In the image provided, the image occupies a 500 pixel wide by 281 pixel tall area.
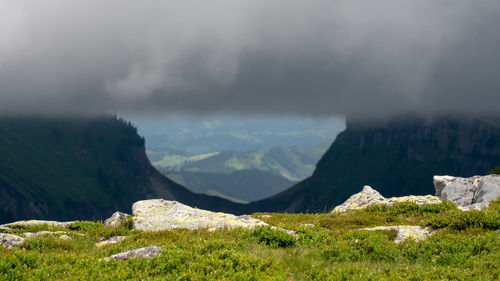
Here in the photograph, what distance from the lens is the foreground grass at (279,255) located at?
12312 millimetres

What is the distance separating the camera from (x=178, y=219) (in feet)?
75.3

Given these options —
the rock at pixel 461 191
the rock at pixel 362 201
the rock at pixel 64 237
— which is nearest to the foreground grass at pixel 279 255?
the rock at pixel 64 237

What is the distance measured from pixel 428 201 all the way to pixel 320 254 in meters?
14.1

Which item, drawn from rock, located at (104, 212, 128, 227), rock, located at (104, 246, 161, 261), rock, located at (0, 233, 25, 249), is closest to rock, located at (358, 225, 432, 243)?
rock, located at (104, 246, 161, 261)

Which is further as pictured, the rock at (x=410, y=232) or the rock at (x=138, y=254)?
the rock at (x=410, y=232)

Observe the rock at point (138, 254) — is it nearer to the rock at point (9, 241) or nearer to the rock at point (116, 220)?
A: the rock at point (9, 241)

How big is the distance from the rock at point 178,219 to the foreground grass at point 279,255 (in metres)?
2.00

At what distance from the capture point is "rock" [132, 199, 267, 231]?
21172 millimetres

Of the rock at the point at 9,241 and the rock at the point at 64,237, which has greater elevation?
the rock at the point at 9,241

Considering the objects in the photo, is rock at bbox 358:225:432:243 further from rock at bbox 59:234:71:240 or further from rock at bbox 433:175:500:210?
rock at bbox 59:234:71:240

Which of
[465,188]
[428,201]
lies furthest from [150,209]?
[465,188]

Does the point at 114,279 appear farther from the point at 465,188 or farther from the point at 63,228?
the point at 465,188

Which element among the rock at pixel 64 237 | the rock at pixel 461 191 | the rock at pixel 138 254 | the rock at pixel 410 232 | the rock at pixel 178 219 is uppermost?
the rock at pixel 138 254

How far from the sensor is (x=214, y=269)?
40.6 feet
